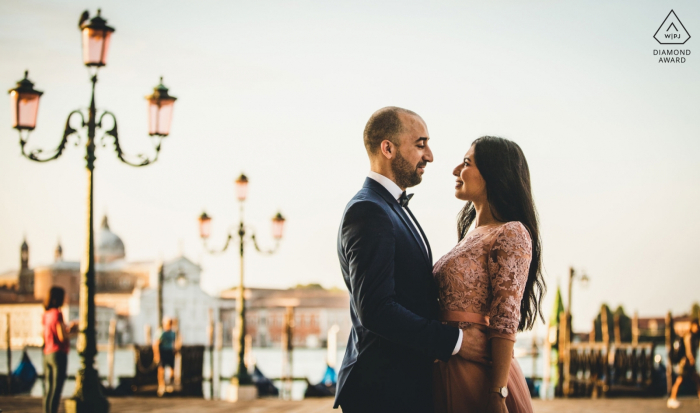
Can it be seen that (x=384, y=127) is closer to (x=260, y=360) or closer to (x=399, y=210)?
(x=399, y=210)

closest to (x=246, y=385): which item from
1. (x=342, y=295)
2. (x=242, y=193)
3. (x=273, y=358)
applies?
(x=242, y=193)

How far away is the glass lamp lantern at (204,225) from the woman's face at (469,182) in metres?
11.5

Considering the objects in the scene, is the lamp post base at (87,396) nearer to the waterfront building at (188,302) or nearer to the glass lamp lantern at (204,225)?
the glass lamp lantern at (204,225)

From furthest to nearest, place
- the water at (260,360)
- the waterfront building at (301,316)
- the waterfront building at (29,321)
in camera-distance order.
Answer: the waterfront building at (301,316) → the waterfront building at (29,321) → the water at (260,360)

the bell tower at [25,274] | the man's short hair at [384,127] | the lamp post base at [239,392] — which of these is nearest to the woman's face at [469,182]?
the man's short hair at [384,127]

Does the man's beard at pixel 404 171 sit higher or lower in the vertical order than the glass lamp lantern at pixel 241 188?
lower

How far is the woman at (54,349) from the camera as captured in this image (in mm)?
5922

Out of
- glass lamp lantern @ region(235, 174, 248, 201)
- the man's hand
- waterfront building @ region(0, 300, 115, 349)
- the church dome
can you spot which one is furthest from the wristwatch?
the church dome

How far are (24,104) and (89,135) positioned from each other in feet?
2.28

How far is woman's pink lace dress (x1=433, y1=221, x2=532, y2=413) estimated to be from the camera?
216 cm

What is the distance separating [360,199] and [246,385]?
38.1 feet

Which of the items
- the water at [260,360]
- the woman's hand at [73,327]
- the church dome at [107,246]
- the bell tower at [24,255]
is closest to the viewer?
the woman's hand at [73,327]

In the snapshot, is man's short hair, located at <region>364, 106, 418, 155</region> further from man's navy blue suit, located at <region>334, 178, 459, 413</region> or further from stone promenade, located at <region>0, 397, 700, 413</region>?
stone promenade, located at <region>0, 397, 700, 413</region>

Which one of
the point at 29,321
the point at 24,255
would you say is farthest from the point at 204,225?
the point at 24,255
